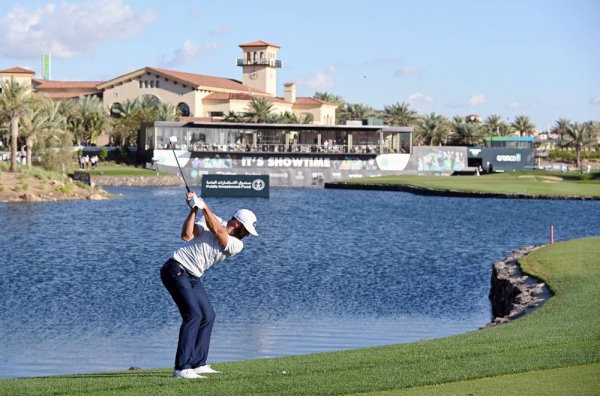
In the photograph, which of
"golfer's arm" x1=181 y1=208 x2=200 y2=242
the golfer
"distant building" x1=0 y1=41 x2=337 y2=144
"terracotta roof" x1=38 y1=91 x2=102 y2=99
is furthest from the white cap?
"terracotta roof" x1=38 y1=91 x2=102 y2=99

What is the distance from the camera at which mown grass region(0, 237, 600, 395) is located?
1198cm

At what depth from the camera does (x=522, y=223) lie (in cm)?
5981

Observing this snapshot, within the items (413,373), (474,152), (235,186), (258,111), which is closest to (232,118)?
(258,111)

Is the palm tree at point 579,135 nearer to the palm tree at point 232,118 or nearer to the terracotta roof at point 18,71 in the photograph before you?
the palm tree at point 232,118

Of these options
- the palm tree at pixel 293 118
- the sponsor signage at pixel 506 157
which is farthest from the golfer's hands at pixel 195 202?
the palm tree at pixel 293 118

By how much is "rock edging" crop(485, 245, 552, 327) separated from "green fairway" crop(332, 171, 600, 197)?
57.6 metres

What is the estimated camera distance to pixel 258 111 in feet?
433

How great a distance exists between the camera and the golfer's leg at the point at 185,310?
12461mm

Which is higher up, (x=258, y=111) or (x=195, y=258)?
(x=258, y=111)

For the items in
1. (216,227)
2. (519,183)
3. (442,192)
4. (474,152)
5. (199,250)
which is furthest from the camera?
(474,152)

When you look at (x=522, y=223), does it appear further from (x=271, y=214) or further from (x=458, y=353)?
(x=458, y=353)

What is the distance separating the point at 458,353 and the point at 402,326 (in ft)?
30.8

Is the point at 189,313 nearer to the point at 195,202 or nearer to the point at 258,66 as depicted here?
the point at 195,202

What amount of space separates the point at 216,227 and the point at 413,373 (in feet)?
10.1
